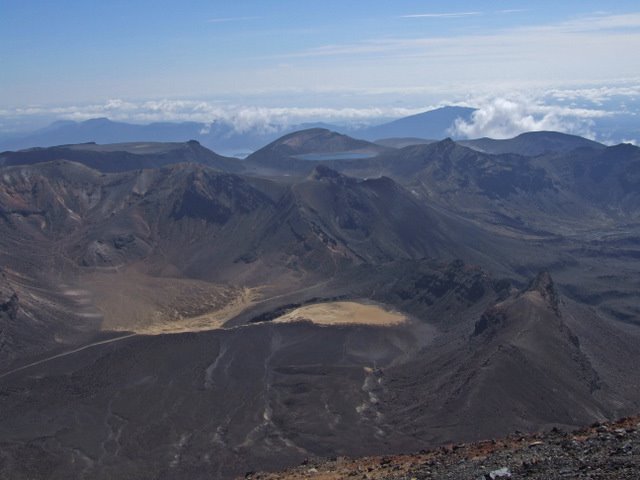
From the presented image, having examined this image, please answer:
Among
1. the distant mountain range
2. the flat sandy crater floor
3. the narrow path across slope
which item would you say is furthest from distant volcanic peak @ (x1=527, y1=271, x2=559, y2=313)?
the narrow path across slope

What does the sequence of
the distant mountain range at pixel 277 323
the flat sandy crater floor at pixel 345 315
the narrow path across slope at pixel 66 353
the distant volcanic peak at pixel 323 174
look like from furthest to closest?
1. the distant volcanic peak at pixel 323 174
2. the flat sandy crater floor at pixel 345 315
3. the narrow path across slope at pixel 66 353
4. the distant mountain range at pixel 277 323

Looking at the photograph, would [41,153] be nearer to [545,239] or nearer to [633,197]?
[545,239]

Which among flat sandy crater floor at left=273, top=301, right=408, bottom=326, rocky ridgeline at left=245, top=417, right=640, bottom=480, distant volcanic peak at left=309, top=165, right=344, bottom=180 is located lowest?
flat sandy crater floor at left=273, top=301, right=408, bottom=326

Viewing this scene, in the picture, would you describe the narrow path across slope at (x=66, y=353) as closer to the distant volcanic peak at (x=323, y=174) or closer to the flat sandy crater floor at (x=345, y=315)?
the flat sandy crater floor at (x=345, y=315)

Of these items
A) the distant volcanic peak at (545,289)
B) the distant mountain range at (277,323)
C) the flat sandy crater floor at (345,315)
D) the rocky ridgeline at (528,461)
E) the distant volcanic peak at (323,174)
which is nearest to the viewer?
the rocky ridgeline at (528,461)

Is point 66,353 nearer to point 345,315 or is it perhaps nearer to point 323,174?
point 345,315

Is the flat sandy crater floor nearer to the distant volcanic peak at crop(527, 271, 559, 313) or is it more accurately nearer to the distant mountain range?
the distant mountain range

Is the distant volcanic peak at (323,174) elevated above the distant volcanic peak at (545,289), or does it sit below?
above

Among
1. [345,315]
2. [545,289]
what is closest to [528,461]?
[545,289]

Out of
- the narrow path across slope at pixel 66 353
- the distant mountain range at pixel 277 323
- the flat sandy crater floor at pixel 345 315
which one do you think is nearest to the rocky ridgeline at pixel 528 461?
the distant mountain range at pixel 277 323
